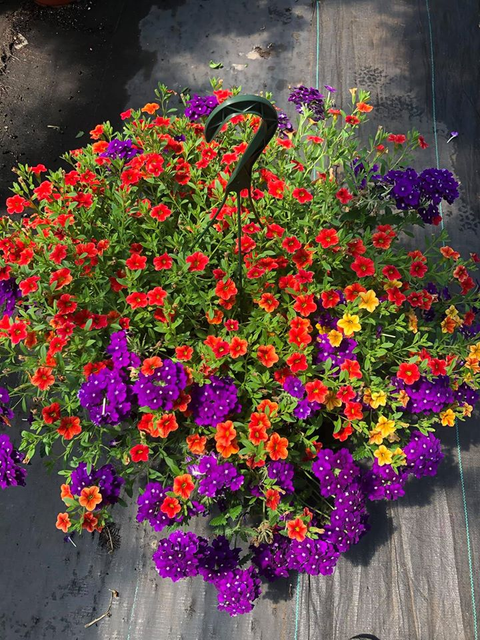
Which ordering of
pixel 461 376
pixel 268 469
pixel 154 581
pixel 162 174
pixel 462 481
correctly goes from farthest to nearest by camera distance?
pixel 462 481 → pixel 154 581 → pixel 162 174 → pixel 461 376 → pixel 268 469

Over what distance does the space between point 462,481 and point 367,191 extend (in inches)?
48.7

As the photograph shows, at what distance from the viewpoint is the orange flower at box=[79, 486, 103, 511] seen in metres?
1.60

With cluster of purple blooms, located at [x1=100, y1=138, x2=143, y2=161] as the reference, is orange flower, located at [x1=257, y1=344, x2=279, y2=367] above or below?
below

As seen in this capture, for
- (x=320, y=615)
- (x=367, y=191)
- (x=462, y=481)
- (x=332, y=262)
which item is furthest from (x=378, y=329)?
(x=320, y=615)

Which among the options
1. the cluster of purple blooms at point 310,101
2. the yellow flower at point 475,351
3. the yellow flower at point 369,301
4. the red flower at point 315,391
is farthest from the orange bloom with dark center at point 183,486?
the cluster of purple blooms at point 310,101

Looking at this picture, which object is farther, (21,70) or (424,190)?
(21,70)

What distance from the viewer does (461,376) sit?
6.13 ft

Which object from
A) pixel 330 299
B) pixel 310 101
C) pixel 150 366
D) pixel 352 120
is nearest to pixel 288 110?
pixel 310 101

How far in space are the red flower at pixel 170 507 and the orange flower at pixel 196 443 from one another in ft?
0.51

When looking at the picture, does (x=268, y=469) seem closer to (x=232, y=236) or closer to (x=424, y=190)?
(x=232, y=236)

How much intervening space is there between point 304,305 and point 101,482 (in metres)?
0.83

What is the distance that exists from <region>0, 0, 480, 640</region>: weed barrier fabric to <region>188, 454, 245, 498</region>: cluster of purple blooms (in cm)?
71

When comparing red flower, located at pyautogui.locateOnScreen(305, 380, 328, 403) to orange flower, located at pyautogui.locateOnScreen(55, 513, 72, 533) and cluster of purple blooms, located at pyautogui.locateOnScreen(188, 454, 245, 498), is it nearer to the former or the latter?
cluster of purple blooms, located at pyautogui.locateOnScreen(188, 454, 245, 498)

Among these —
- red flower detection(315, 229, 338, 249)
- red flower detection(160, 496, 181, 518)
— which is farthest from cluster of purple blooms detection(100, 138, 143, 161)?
red flower detection(160, 496, 181, 518)
